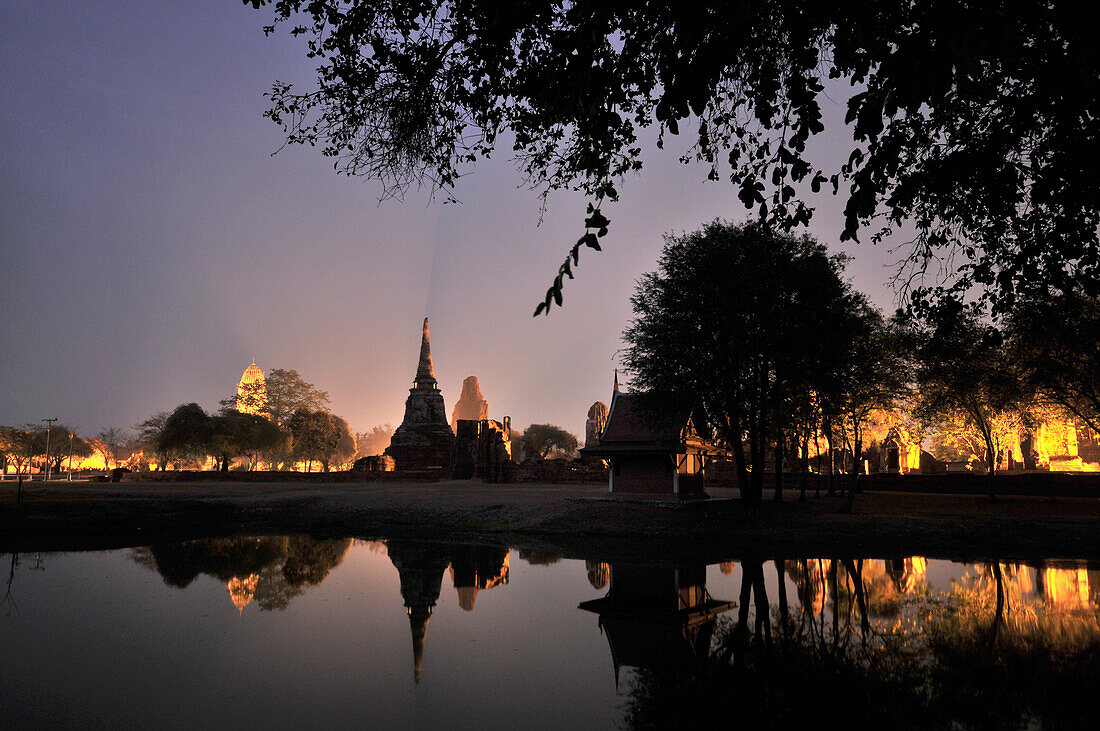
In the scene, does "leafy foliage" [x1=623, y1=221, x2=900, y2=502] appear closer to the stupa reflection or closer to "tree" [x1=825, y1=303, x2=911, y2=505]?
"tree" [x1=825, y1=303, x2=911, y2=505]

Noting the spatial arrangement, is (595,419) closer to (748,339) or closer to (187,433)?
(187,433)

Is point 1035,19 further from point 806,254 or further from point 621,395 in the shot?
point 621,395

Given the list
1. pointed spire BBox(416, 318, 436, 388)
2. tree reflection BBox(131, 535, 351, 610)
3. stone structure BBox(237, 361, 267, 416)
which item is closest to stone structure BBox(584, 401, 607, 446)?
pointed spire BBox(416, 318, 436, 388)

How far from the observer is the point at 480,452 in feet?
193

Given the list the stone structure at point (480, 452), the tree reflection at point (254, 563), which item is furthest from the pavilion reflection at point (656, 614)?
the stone structure at point (480, 452)

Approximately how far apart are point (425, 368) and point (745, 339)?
5144 centimetres

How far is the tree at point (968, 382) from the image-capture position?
29531 mm

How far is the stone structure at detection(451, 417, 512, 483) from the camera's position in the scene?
2227 inches

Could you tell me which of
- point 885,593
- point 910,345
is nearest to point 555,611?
point 885,593

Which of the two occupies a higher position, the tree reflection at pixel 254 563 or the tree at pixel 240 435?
the tree at pixel 240 435

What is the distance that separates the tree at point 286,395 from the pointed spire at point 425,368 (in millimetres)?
18390

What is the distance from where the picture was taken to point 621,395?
1334 inches

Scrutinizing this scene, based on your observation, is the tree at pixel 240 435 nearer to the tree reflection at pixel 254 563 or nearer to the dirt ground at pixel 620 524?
the dirt ground at pixel 620 524

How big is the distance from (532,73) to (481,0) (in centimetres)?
95
